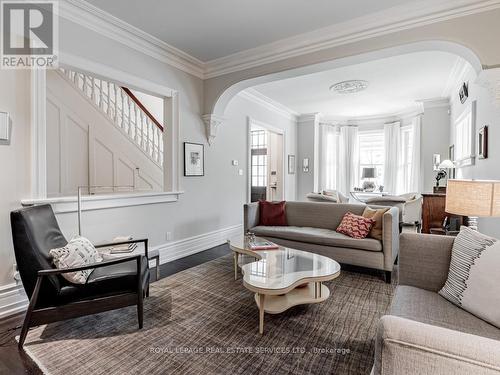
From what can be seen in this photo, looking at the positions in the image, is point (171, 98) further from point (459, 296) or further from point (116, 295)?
point (459, 296)

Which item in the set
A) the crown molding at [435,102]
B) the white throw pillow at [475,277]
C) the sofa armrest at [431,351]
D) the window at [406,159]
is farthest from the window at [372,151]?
the sofa armrest at [431,351]

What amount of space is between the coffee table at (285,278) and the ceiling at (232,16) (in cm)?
250

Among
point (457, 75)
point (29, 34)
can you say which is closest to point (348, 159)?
point (457, 75)

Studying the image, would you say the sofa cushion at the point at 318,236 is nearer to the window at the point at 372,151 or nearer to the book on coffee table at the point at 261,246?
the book on coffee table at the point at 261,246

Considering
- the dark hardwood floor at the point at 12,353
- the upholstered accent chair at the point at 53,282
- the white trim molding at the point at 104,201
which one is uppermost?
the white trim molding at the point at 104,201

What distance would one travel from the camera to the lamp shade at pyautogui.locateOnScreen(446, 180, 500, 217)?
169cm

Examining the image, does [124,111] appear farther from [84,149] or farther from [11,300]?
[11,300]

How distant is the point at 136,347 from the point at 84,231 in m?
1.53

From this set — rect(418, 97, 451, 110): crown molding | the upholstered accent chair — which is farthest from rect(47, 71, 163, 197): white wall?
rect(418, 97, 451, 110): crown molding

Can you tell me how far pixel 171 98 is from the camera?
12.5 feet

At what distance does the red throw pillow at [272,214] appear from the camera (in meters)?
4.23

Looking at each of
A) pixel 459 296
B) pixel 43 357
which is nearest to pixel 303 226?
pixel 459 296

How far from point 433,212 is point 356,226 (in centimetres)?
146

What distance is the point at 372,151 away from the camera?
26.8 feet
